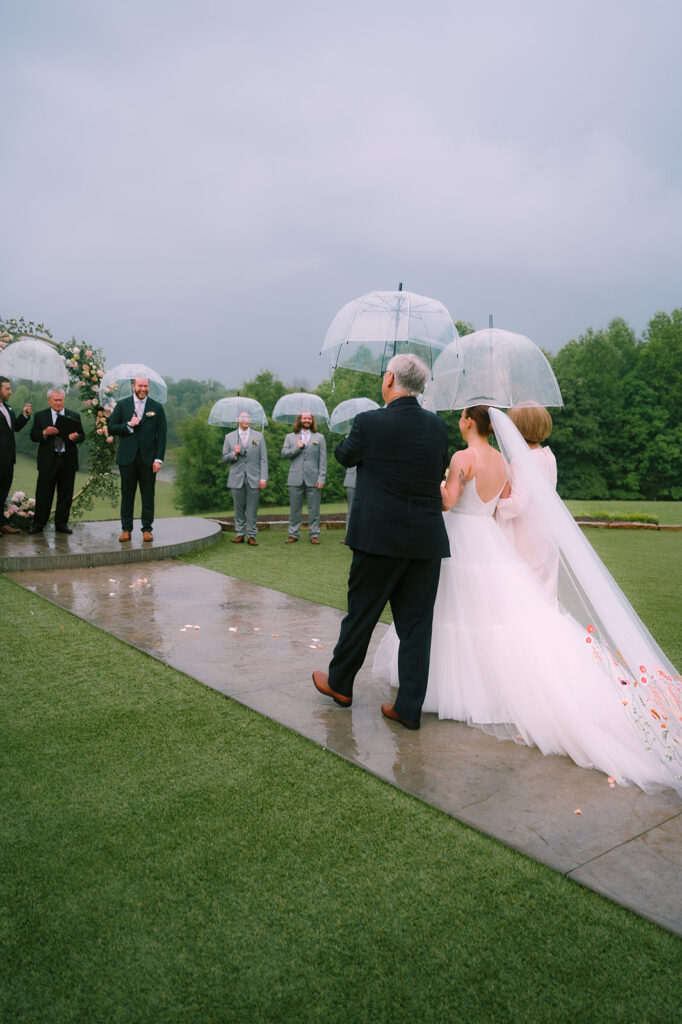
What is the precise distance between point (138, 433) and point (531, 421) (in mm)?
6234

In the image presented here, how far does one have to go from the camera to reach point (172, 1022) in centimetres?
192

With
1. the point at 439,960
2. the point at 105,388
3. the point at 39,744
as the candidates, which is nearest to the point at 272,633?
the point at 39,744

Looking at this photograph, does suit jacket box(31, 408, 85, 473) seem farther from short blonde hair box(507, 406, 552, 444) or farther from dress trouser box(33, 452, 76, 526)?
short blonde hair box(507, 406, 552, 444)

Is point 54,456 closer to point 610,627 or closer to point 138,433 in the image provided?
point 138,433

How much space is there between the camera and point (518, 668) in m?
3.81

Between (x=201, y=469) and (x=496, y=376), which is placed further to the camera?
(x=201, y=469)

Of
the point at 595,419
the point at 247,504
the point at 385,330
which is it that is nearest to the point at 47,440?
the point at 247,504

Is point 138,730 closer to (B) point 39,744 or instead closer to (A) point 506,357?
(B) point 39,744

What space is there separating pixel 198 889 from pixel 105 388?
8.64m

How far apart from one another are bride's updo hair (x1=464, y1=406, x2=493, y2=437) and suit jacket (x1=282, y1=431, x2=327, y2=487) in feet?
23.6

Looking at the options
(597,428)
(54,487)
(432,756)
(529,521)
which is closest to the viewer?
(432,756)

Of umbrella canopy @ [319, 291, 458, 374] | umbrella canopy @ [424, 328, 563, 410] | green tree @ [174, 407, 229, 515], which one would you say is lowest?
green tree @ [174, 407, 229, 515]

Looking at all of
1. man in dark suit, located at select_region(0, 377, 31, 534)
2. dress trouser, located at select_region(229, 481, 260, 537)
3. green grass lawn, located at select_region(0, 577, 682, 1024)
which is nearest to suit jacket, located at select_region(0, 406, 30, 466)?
man in dark suit, located at select_region(0, 377, 31, 534)

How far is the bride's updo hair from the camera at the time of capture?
4.06 m
